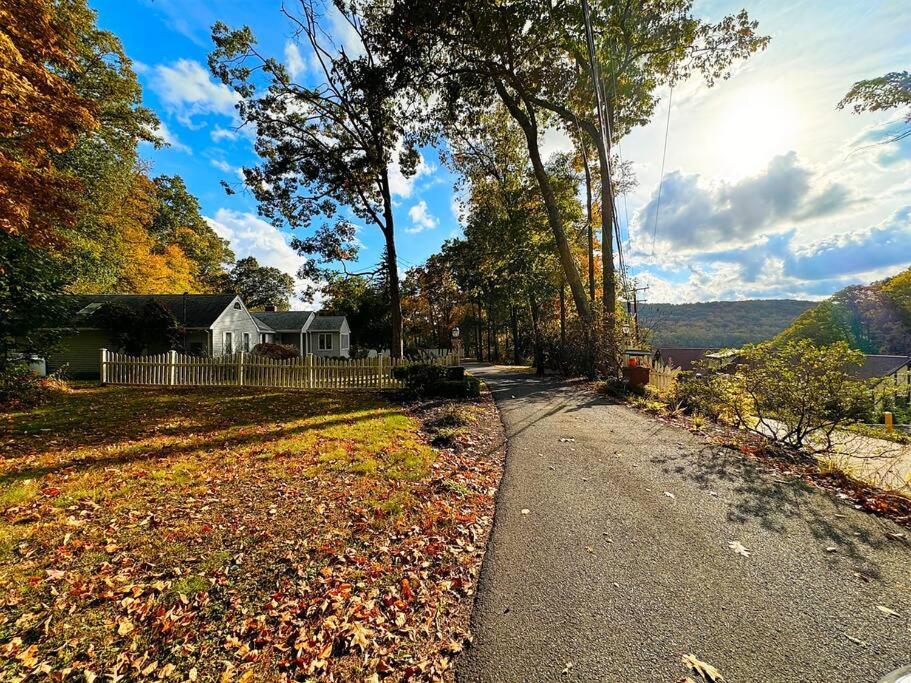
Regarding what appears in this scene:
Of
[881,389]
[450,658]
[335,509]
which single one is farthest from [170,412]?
[881,389]

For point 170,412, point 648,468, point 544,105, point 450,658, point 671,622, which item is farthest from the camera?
point 544,105

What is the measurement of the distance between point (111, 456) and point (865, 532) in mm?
9063

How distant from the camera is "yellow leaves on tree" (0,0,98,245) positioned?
5062mm

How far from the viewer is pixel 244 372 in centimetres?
1200

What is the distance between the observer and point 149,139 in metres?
16.5

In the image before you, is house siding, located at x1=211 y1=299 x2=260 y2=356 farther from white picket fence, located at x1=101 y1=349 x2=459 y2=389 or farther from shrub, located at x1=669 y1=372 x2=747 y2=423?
shrub, located at x1=669 y1=372 x2=747 y2=423

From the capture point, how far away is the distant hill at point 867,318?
1497 inches

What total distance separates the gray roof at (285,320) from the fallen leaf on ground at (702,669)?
30.0 metres

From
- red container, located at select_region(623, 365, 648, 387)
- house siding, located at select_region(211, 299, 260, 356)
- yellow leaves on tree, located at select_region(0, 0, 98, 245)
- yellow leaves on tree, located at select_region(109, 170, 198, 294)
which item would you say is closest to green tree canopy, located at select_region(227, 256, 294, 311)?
yellow leaves on tree, located at select_region(109, 170, 198, 294)

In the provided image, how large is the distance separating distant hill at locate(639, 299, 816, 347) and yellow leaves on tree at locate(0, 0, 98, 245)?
77.9 meters

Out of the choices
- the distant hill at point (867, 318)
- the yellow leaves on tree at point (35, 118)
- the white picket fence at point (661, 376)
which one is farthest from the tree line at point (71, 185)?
the distant hill at point (867, 318)

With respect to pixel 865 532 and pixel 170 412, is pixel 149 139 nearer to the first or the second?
pixel 170 412

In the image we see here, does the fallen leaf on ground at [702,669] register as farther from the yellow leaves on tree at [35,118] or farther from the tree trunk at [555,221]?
the tree trunk at [555,221]

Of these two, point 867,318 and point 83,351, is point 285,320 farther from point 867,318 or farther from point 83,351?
point 867,318
